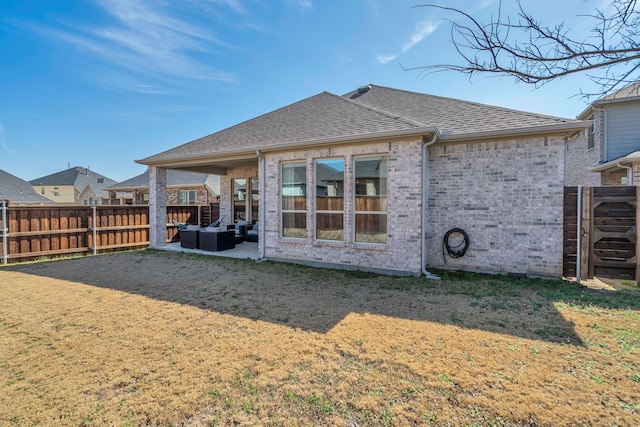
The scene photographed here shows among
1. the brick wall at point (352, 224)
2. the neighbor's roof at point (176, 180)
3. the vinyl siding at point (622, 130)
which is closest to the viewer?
the brick wall at point (352, 224)

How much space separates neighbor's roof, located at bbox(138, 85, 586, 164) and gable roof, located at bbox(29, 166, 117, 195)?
4031 centimetres

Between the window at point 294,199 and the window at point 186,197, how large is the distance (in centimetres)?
1626

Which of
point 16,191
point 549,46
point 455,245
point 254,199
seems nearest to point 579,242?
point 455,245

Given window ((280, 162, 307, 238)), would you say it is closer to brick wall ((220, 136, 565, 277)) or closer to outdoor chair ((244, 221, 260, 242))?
brick wall ((220, 136, 565, 277))

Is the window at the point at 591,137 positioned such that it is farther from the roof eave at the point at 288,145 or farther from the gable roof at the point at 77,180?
the gable roof at the point at 77,180

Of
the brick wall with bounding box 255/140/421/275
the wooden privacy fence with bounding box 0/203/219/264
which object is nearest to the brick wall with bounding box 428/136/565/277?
the brick wall with bounding box 255/140/421/275

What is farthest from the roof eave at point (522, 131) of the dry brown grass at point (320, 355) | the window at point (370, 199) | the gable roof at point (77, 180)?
the gable roof at point (77, 180)

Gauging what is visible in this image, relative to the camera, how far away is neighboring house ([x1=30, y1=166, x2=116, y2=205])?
129 feet

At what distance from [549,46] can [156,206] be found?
1092cm

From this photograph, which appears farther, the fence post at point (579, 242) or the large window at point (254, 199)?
the large window at point (254, 199)

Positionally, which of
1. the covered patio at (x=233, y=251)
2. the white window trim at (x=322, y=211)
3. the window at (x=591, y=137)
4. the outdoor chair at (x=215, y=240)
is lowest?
the covered patio at (x=233, y=251)

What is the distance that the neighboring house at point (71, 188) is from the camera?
3925 centimetres

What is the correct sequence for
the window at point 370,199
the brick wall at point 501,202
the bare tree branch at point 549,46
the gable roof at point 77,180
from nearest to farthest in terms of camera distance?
the bare tree branch at point 549,46 < the brick wall at point 501,202 < the window at point 370,199 < the gable roof at point 77,180

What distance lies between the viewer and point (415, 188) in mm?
6020
